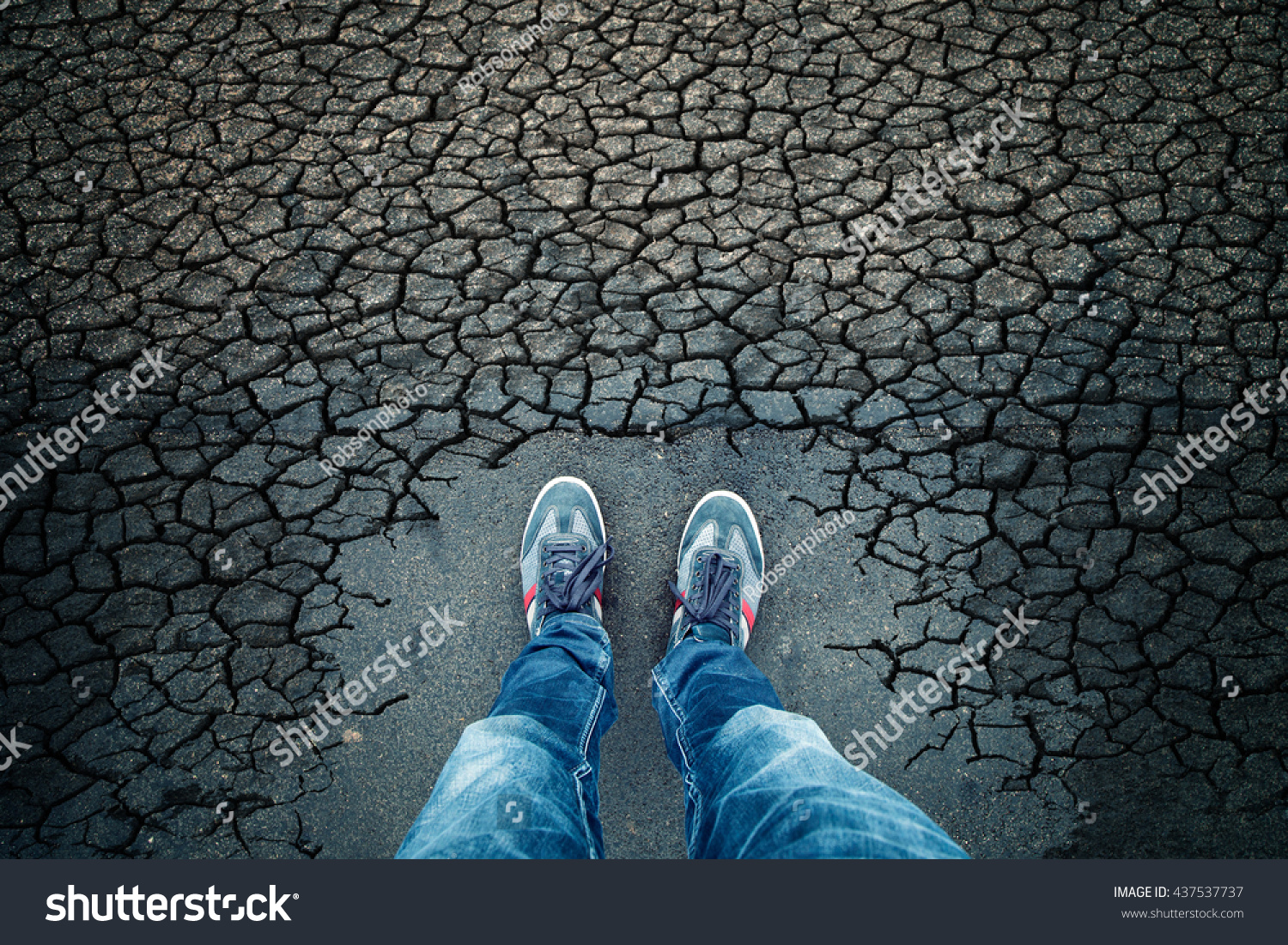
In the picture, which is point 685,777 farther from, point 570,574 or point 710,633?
point 570,574

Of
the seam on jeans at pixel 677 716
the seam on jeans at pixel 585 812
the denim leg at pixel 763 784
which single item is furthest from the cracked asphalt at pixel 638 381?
the seam on jeans at pixel 585 812

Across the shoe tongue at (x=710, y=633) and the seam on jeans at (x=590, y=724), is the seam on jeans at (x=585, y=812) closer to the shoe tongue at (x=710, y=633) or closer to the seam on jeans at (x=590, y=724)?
the seam on jeans at (x=590, y=724)

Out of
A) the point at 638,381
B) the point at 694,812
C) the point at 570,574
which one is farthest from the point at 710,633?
the point at 638,381

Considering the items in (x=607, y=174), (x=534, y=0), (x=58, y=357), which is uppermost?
(x=534, y=0)

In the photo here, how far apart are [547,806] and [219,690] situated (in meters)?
1.22

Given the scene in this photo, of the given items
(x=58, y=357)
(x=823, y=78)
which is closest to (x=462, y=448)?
(x=58, y=357)

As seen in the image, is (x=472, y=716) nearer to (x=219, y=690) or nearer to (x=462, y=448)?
(x=219, y=690)

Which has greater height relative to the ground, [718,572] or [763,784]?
[763,784]

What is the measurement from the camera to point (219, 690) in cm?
202

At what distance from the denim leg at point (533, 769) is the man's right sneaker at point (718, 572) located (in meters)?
0.26

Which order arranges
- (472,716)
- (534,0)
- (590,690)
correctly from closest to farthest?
(590,690)
(472,716)
(534,0)

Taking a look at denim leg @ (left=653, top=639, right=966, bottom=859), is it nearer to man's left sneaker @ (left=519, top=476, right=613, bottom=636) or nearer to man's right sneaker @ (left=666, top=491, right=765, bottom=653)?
man's right sneaker @ (left=666, top=491, right=765, bottom=653)

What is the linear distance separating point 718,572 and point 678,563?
0.57ft

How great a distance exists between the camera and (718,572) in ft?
6.76
